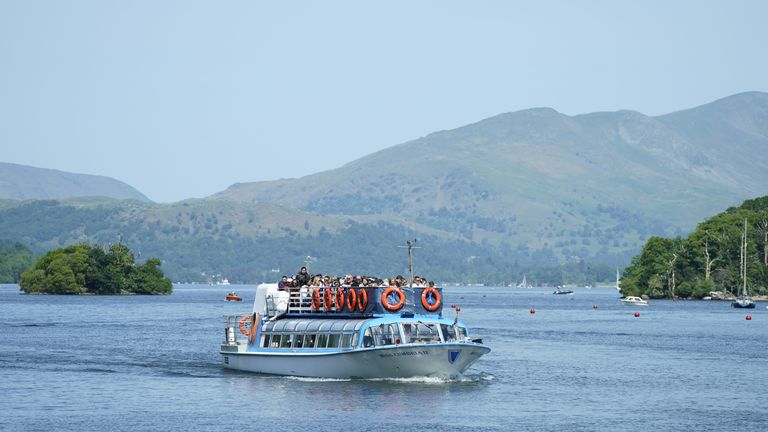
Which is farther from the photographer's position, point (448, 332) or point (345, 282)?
point (345, 282)

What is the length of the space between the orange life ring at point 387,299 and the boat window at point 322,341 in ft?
13.9

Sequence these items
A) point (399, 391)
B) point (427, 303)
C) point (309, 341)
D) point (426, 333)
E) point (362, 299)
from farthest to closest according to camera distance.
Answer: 1. point (309, 341)
2. point (427, 303)
3. point (362, 299)
4. point (426, 333)
5. point (399, 391)

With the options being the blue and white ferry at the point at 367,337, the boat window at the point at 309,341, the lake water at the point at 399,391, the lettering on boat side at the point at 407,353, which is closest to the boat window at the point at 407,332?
the blue and white ferry at the point at 367,337

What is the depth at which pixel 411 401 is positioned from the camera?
72000mm

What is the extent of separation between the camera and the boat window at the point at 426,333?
78.2 metres

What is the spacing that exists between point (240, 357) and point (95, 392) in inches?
463

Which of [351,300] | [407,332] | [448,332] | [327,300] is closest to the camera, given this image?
[407,332]

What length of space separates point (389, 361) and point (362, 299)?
14.7 feet

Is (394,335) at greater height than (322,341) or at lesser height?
greater

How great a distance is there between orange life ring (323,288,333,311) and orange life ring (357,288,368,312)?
107 inches

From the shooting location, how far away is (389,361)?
77438mm

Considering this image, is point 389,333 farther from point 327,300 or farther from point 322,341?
point 327,300

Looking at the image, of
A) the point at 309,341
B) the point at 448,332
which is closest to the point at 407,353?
the point at 448,332

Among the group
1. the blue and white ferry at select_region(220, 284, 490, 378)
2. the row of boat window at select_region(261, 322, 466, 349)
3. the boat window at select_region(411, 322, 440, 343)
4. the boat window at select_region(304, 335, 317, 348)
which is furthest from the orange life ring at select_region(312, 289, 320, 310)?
the boat window at select_region(411, 322, 440, 343)
